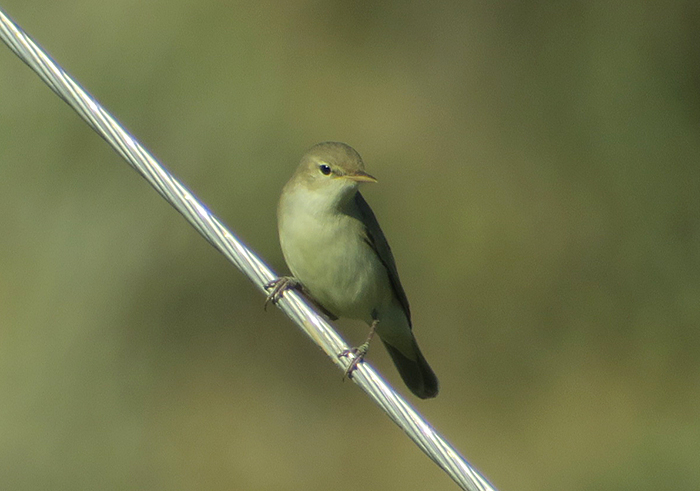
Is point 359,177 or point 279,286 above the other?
point 359,177

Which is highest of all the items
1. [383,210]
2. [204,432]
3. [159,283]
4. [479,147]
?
[479,147]

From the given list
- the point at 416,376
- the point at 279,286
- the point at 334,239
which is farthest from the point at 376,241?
the point at 416,376

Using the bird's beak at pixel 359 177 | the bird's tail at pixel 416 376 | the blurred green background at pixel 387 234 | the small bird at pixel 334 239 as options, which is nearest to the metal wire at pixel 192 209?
the small bird at pixel 334 239

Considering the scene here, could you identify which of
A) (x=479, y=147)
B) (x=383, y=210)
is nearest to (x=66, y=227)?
(x=383, y=210)

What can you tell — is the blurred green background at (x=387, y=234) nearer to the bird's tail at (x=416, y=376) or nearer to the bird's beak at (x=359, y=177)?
the bird's tail at (x=416, y=376)

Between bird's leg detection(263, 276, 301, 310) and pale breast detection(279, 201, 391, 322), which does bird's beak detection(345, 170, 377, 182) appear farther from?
bird's leg detection(263, 276, 301, 310)

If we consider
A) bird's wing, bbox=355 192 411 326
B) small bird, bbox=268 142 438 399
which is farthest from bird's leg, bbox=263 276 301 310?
bird's wing, bbox=355 192 411 326

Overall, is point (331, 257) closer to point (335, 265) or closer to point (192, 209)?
point (335, 265)

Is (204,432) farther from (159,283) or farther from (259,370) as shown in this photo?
(159,283)
